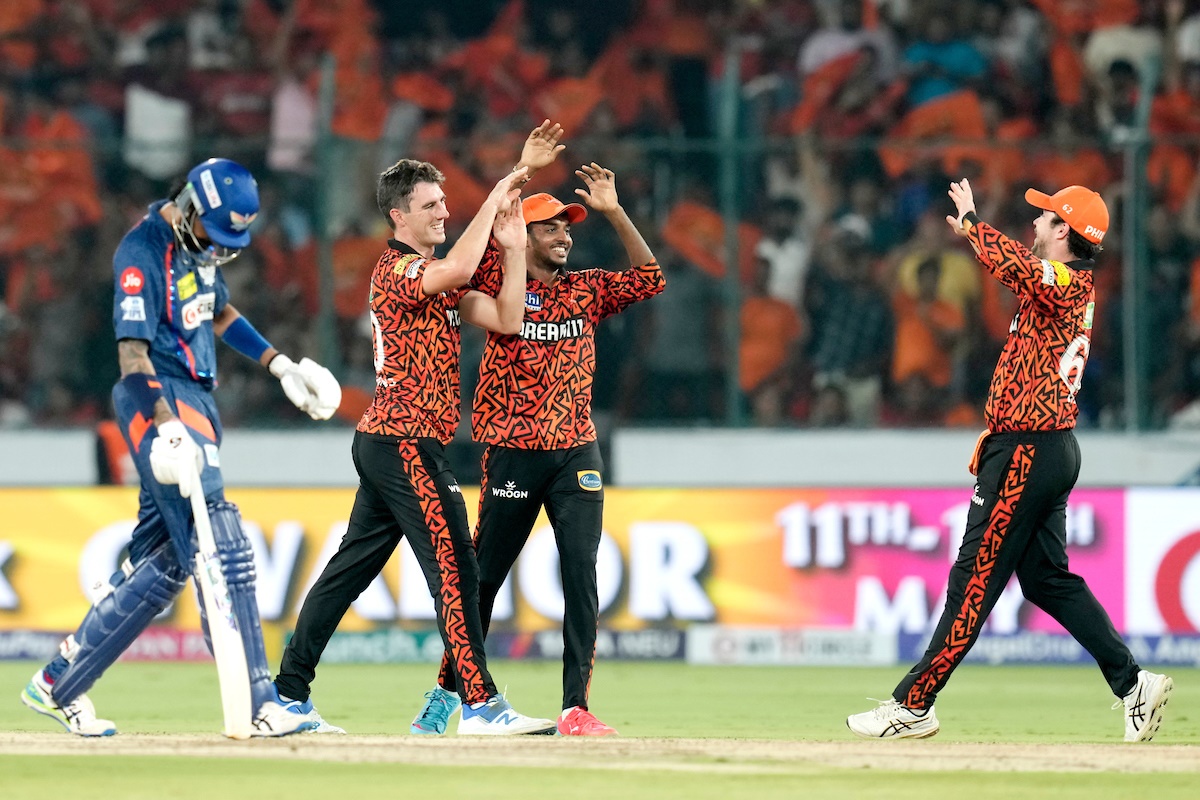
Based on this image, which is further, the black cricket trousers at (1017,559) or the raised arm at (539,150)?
the black cricket trousers at (1017,559)

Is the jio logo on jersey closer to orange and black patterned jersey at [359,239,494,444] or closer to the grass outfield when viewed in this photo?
orange and black patterned jersey at [359,239,494,444]

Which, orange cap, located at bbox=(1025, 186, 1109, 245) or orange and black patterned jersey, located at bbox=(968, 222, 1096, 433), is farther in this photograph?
orange cap, located at bbox=(1025, 186, 1109, 245)

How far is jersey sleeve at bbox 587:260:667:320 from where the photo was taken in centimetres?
809

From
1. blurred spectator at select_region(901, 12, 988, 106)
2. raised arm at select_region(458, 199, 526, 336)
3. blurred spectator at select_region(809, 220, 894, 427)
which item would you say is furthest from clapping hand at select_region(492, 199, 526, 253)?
blurred spectator at select_region(901, 12, 988, 106)

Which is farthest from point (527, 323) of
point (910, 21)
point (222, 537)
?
point (910, 21)

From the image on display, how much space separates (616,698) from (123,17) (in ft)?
30.1

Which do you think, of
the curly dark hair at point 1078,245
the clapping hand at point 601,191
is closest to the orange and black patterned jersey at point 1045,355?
the curly dark hair at point 1078,245

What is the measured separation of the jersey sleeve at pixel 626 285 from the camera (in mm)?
8086

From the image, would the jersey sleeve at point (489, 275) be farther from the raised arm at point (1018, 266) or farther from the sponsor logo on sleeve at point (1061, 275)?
the sponsor logo on sleeve at point (1061, 275)

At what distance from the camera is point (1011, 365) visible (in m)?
7.80

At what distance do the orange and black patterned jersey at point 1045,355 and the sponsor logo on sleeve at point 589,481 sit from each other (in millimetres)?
1673

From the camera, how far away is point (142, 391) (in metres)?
6.79

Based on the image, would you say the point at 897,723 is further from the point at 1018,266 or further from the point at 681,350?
the point at 681,350

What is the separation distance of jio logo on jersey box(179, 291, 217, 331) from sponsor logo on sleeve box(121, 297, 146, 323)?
20 centimetres
